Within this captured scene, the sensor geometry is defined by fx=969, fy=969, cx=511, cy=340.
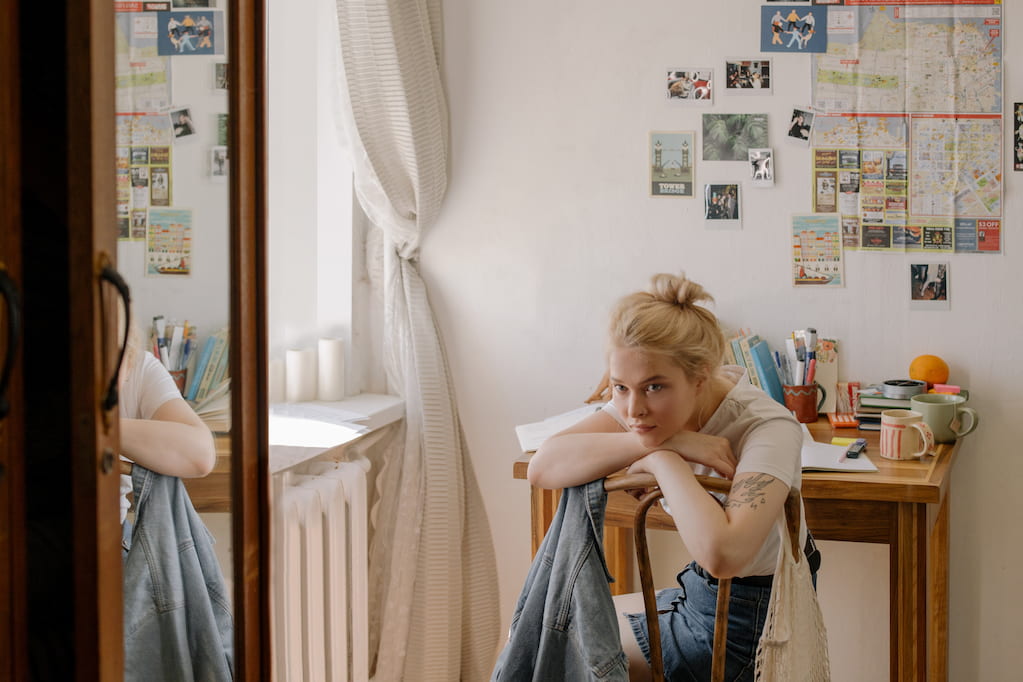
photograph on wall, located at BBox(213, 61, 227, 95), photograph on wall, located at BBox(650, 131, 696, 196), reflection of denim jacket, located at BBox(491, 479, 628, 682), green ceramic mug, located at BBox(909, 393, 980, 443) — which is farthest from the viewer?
photograph on wall, located at BBox(650, 131, 696, 196)

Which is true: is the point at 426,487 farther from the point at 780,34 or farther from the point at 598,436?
the point at 780,34

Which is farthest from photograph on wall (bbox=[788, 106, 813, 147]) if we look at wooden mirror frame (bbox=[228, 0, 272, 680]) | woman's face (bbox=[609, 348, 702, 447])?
wooden mirror frame (bbox=[228, 0, 272, 680])

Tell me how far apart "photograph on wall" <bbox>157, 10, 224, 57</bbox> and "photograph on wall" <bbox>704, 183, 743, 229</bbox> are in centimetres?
152

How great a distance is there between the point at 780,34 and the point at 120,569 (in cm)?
201

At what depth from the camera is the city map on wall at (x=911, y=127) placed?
7.60ft

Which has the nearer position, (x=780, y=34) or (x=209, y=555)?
(x=209, y=555)

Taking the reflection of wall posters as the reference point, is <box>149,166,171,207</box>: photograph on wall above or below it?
above

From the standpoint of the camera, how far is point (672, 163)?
246cm

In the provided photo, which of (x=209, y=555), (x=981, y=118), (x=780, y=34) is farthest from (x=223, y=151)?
(x=981, y=118)

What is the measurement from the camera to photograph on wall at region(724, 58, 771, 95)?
2.40 metres

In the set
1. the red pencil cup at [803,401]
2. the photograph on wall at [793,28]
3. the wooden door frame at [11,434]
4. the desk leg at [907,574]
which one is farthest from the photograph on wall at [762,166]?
the wooden door frame at [11,434]

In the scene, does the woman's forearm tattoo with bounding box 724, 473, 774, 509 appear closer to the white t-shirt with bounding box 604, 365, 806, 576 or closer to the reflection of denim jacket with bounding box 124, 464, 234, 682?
the white t-shirt with bounding box 604, 365, 806, 576

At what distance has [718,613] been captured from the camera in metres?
1.37

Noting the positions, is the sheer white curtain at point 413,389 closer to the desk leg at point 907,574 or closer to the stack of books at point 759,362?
the stack of books at point 759,362
